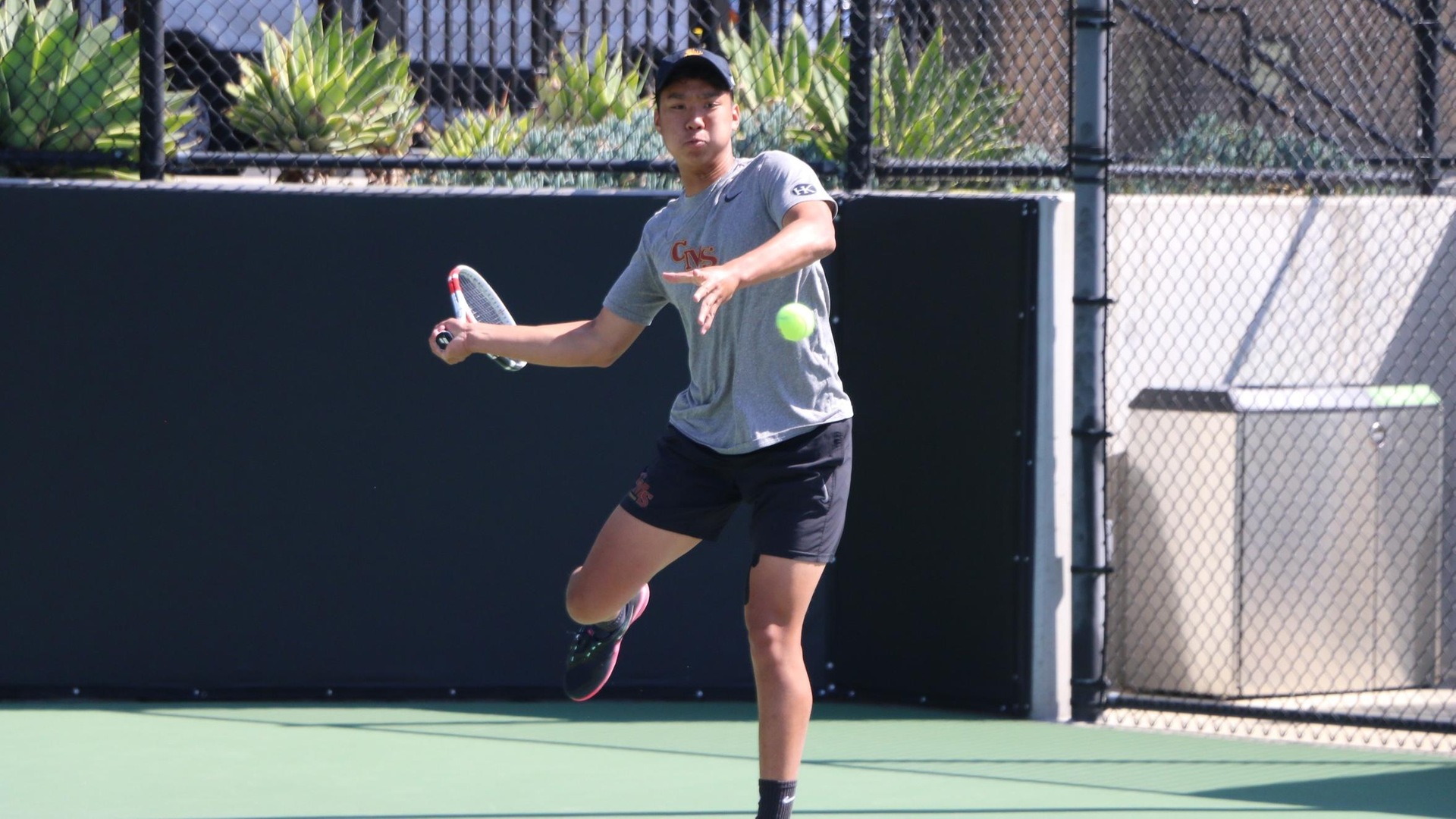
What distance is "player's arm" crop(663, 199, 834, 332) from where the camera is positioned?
3486 mm

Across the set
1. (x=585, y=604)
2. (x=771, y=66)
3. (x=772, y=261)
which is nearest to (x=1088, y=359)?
(x=771, y=66)

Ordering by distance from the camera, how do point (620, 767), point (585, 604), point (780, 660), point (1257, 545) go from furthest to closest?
point (1257, 545), point (620, 767), point (585, 604), point (780, 660)

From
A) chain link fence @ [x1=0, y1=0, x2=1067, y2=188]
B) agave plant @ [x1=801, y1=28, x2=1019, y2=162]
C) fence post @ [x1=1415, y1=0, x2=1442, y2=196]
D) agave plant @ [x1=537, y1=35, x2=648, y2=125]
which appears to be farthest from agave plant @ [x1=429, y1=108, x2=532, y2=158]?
fence post @ [x1=1415, y1=0, x2=1442, y2=196]

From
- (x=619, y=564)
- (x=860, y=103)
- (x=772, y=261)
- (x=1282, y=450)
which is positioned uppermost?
(x=860, y=103)

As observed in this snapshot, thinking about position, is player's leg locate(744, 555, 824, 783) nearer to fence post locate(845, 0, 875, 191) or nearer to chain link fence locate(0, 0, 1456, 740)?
chain link fence locate(0, 0, 1456, 740)

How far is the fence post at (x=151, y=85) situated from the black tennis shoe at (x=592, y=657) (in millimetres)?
2598

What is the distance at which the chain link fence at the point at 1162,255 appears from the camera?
644cm

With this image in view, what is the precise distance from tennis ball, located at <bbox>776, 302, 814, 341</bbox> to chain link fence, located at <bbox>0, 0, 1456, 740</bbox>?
2.61 metres

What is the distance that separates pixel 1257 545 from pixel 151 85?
171 inches

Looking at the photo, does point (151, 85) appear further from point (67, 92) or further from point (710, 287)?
point (710, 287)

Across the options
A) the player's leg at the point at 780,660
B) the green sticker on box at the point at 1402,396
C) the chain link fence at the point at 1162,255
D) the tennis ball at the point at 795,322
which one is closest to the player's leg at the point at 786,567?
the player's leg at the point at 780,660

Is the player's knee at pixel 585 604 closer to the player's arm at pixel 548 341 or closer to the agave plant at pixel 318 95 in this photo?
the player's arm at pixel 548 341

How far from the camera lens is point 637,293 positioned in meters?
4.55

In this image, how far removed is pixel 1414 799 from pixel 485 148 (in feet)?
14.2
